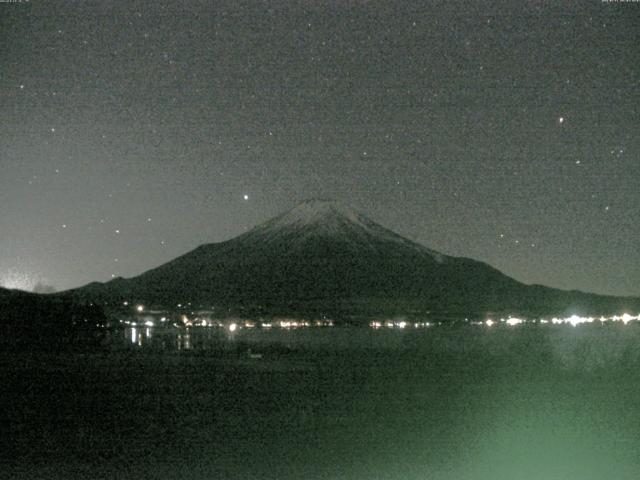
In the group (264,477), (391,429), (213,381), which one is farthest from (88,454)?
(213,381)

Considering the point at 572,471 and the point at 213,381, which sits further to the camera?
the point at 213,381

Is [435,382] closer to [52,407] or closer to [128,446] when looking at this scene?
[52,407]

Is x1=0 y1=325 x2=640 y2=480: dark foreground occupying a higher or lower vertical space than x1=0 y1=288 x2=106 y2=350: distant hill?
lower

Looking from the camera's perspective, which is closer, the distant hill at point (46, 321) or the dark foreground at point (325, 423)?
the dark foreground at point (325, 423)

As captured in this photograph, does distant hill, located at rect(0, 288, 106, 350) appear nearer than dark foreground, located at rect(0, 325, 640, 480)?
No

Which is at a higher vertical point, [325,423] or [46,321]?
[46,321]

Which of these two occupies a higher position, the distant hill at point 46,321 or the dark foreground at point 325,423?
the distant hill at point 46,321

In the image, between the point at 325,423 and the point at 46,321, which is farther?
the point at 46,321

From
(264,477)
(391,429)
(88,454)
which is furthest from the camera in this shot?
(391,429)
